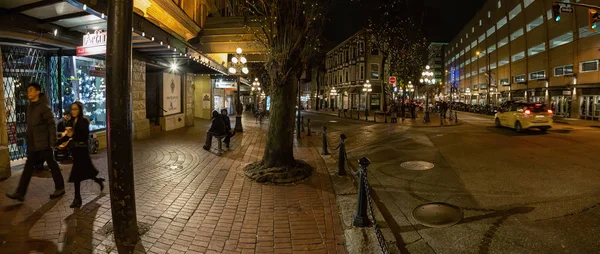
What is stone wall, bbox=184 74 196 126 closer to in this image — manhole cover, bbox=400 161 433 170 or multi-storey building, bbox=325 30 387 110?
manhole cover, bbox=400 161 433 170

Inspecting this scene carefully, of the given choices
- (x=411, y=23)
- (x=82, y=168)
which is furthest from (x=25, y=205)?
(x=411, y=23)

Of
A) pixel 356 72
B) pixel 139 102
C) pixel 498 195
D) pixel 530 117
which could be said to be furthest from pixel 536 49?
pixel 139 102

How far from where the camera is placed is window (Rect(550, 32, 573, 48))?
33.7m

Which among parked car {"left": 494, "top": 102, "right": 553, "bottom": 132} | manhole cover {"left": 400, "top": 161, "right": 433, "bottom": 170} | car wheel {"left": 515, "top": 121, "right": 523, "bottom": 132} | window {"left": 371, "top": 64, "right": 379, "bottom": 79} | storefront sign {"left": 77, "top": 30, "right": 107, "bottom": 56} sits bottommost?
manhole cover {"left": 400, "top": 161, "right": 433, "bottom": 170}

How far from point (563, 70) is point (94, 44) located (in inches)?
1624

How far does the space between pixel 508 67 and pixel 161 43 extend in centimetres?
5134

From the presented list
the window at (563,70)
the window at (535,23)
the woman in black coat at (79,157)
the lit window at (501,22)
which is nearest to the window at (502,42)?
the lit window at (501,22)

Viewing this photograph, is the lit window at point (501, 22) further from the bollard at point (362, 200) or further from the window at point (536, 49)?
the bollard at point (362, 200)

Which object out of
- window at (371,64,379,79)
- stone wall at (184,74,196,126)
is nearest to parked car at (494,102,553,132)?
stone wall at (184,74,196,126)

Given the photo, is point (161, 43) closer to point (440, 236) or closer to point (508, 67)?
point (440, 236)

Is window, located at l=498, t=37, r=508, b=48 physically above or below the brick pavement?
above

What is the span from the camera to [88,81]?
38.0ft

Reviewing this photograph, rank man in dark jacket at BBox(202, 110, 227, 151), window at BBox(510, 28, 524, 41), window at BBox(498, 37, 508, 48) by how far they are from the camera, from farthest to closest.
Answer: window at BBox(498, 37, 508, 48) < window at BBox(510, 28, 524, 41) < man in dark jacket at BBox(202, 110, 227, 151)

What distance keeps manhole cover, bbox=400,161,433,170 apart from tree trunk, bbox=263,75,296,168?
3.23 meters
